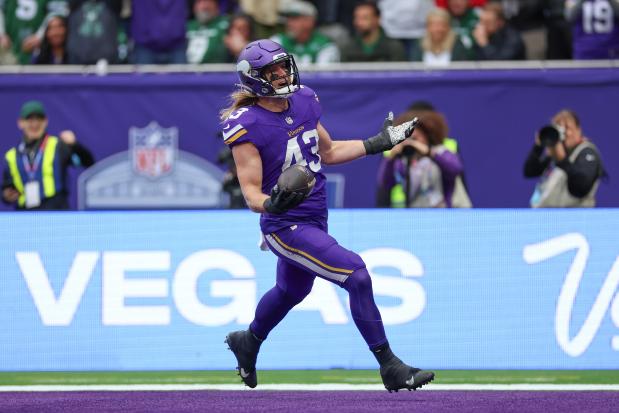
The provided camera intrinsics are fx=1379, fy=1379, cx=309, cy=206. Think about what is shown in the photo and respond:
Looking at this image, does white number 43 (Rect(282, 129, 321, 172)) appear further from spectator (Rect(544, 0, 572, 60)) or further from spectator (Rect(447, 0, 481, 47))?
spectator (Rect(544, 0, 572, 60))

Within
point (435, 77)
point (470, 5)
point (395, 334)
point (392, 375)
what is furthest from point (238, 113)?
point (470, 5)

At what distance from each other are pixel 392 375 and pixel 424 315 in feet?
7.83

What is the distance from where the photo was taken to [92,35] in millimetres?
14867

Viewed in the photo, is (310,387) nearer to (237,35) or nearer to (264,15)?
(237,35)

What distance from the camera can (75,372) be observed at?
10477 millimetres

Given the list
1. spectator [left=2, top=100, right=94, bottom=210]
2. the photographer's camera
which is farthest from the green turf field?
spectator [left=2, top=100, right=94, bottom=210]

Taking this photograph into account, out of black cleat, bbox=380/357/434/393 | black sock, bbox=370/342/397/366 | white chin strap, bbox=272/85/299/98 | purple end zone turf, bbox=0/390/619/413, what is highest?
white chin strap, bbox=272/85/299/98

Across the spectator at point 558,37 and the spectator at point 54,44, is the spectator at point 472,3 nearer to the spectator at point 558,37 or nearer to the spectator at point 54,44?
the spectator at point 558,37

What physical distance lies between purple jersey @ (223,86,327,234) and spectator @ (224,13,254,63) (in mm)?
6630

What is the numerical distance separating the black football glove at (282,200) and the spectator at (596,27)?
7538 millimetres

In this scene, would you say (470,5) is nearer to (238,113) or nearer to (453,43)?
(453,43)

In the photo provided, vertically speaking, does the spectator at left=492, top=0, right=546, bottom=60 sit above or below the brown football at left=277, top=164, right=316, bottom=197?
below

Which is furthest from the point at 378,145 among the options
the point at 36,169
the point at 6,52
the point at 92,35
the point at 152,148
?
the point at 6,52

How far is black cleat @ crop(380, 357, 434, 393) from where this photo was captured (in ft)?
26.1
